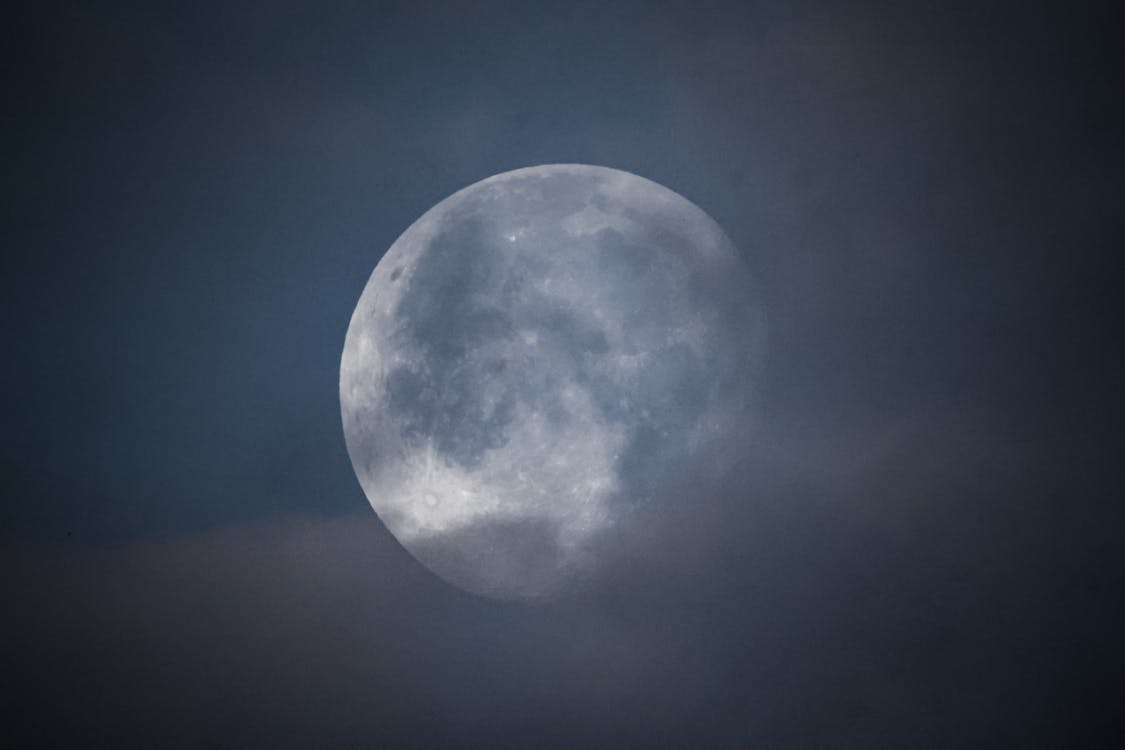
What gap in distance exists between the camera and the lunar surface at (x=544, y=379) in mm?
8602

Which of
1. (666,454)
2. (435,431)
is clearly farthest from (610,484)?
(435,431)

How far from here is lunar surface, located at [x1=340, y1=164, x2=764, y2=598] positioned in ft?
28.2

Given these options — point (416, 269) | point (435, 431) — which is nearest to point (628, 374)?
point (435, 431)

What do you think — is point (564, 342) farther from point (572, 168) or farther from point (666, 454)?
point (572, 168)

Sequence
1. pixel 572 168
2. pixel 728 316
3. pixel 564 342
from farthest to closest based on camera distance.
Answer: pixel 572 168, pixel 728 316, pixel 564 342

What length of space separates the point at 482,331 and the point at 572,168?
11.6ft

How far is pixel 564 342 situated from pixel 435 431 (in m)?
2.22

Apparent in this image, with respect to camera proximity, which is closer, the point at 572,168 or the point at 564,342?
the point at 564,342

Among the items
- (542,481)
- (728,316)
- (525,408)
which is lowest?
(542,481)

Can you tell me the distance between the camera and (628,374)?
28.1 ft

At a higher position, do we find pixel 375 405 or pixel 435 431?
pixel 375 405

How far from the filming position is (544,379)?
Answer: 8.58 m

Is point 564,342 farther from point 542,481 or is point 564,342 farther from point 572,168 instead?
point 572,168

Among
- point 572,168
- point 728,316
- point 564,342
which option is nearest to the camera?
point 564,342
